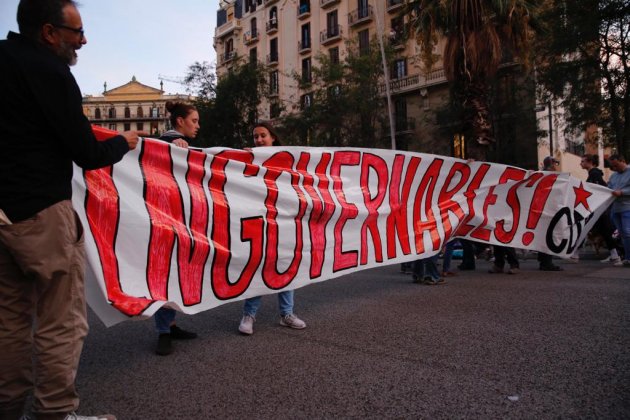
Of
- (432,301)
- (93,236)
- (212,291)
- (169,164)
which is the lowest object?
(432,301)

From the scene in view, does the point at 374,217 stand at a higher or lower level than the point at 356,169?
lower

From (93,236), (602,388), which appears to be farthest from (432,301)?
(93,236)

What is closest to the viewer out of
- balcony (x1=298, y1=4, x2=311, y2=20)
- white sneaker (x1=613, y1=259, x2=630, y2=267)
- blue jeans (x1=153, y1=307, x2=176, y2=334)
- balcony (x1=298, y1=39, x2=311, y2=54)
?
blue jeans (x1=153, y1=307, x2=176, y2=334)

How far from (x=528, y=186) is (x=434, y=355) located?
14.3ft

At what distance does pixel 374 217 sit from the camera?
5.01m

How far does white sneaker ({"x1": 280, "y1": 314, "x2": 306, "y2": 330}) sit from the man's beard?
2.61m

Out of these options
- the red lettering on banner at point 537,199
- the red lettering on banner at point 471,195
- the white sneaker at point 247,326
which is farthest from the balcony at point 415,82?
the white sneaker at point 247,326

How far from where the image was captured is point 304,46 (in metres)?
37.9

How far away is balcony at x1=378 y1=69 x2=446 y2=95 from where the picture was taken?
28875mm

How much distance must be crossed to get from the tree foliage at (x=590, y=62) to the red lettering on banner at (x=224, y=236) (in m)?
14.0

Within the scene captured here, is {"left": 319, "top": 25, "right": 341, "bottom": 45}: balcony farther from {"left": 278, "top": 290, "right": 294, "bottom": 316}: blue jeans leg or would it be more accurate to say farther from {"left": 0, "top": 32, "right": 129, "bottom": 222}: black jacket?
{"left": 0, "top": 32, "right": 129, "bottom": 222}: black jacket

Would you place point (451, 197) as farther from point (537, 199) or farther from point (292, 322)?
point (292, 322)

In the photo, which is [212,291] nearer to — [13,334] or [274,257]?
[274,257]

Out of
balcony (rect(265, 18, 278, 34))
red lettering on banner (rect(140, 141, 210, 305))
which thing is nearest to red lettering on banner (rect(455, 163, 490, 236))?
red lettering on banner (rect(140, 141, 210, 305))
